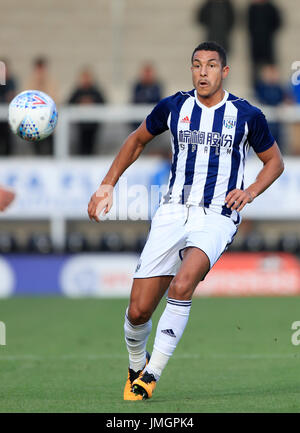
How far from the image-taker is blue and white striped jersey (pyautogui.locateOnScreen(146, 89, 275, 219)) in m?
7.00

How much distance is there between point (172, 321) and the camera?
6621mm

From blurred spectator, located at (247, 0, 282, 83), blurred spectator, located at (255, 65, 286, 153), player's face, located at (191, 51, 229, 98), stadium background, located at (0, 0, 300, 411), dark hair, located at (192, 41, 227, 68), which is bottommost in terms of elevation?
player's face, located at (191, 51, 229, 98)

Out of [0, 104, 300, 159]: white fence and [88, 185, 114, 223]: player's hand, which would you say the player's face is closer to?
[88, 185, 114, 223]: player's hand

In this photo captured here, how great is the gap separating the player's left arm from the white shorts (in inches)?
7.7

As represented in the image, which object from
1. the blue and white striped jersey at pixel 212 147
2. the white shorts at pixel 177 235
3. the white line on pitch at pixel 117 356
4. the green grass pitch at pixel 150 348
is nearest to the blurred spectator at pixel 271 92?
the green grass pitch at pixel 150 348

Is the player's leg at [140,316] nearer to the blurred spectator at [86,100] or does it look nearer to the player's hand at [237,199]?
the player's hand at [237,199]

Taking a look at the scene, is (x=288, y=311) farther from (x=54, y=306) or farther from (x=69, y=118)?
(x=69, y=118)

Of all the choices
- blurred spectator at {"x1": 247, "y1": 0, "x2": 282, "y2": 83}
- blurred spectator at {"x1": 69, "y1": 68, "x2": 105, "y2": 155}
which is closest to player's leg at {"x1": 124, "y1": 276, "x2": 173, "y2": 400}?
blurred spectator at {"x1": 69, "y1": 68, "x2": 105, "y2": 155}

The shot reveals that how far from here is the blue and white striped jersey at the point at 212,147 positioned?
700cm

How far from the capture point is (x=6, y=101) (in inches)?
642

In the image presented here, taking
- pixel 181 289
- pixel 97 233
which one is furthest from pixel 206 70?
pixel 97 233

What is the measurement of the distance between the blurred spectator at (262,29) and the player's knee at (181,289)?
12.1 meters

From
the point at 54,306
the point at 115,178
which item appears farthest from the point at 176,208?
the point at 54,306

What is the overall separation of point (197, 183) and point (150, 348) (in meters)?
3.27
